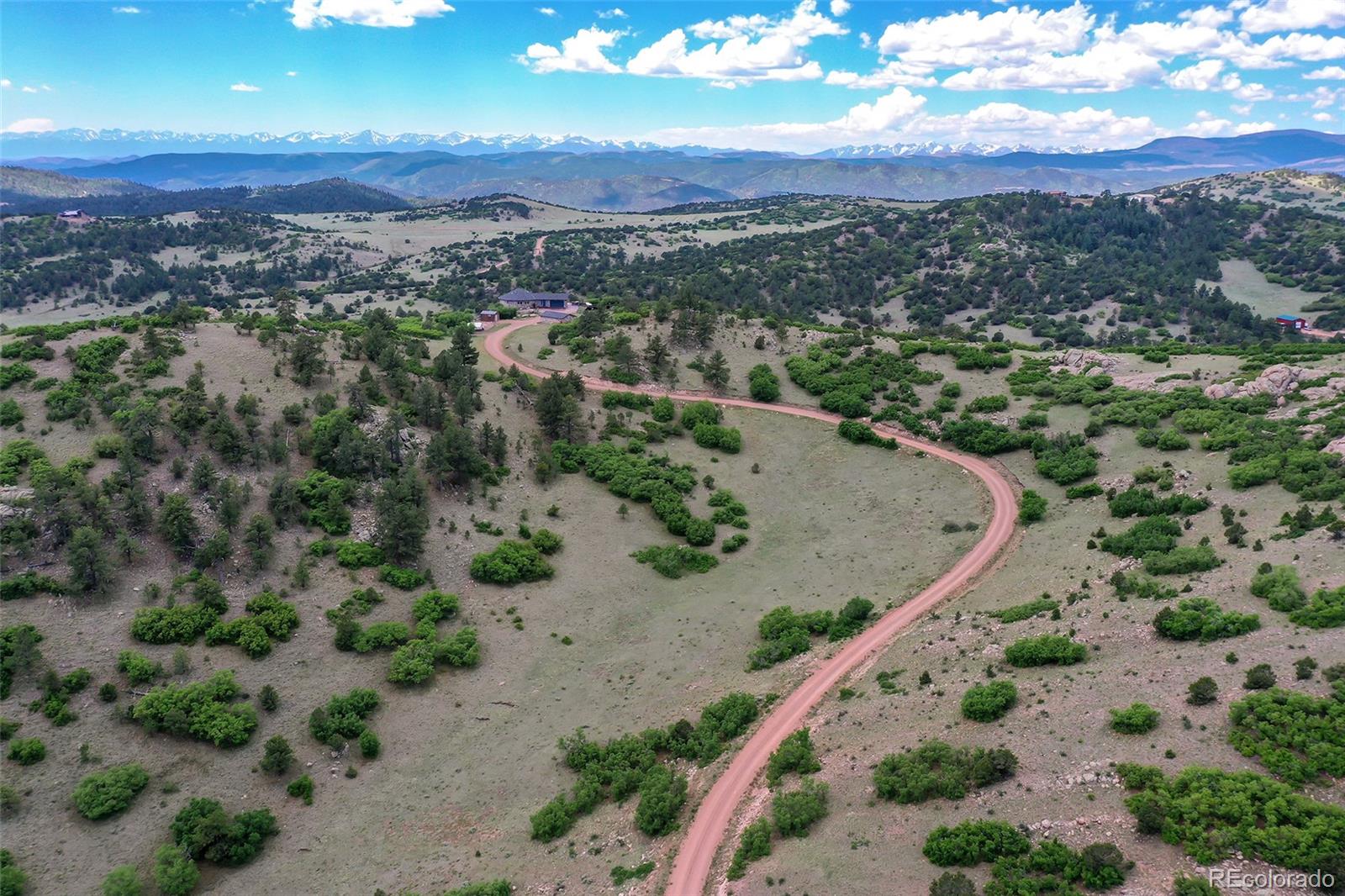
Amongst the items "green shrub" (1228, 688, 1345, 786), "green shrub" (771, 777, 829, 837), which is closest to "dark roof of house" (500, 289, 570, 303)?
"green shrub" (771, 777, 829, 837)

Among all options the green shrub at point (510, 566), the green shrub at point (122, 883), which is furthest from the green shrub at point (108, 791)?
the green shrub at point (510, 566)

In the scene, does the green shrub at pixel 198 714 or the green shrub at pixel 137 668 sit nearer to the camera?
the green shrub at pixel 198 714

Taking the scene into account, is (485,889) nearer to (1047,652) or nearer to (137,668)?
(137,668)

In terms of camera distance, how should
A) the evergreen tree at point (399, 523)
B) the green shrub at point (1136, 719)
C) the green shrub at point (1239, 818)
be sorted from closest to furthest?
the green shrub at point (1239, 818) < the green shrub at point (1136, 719) < the evergreen tree at point (399, 523)

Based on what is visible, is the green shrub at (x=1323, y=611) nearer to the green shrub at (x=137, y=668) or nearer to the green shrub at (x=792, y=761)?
the green shrub at (x=792, y=761)

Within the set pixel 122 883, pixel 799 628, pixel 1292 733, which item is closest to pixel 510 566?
pixel 799 628

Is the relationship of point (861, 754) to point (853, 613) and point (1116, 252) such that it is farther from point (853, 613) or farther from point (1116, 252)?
point (1116, 252)

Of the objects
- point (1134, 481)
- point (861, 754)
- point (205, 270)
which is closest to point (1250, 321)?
point (1134, 481)
